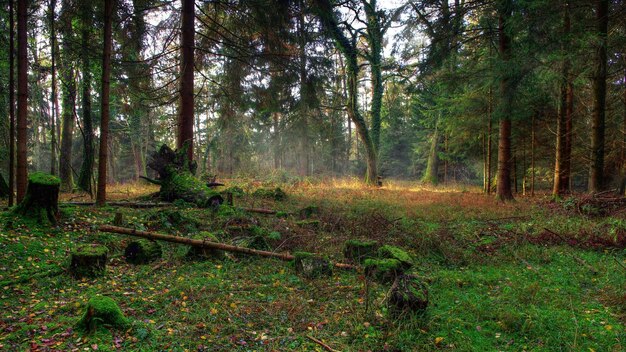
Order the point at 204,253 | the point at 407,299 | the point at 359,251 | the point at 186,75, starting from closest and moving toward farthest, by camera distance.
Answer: the point at 407,299 < the point at 204,253 < the point at 359,251 < the point at 186,75

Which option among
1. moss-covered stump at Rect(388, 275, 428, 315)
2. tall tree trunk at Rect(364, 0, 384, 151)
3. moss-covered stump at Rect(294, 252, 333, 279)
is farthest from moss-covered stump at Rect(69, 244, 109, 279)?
tall tree trunk at Rect(364, 0, 384, 151)

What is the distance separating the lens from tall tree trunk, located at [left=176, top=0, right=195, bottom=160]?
11.0 metres

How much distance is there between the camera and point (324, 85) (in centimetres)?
1363

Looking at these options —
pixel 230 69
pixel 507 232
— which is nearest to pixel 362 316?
pixel 507 232

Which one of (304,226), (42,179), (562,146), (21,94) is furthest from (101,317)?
(562,146)

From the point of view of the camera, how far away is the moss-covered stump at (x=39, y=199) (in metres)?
5.96

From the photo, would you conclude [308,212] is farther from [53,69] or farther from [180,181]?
[53,69]

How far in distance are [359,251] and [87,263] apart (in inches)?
161

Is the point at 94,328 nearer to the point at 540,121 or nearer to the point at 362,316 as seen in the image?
the point at 362,316

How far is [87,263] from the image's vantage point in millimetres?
4504

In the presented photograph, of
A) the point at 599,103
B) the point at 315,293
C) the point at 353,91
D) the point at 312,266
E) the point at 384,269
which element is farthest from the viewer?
the point at 353,91

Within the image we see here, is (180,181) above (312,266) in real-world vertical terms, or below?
above

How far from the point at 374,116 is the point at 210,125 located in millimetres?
18039

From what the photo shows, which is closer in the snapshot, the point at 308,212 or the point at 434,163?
the point at 308,212
